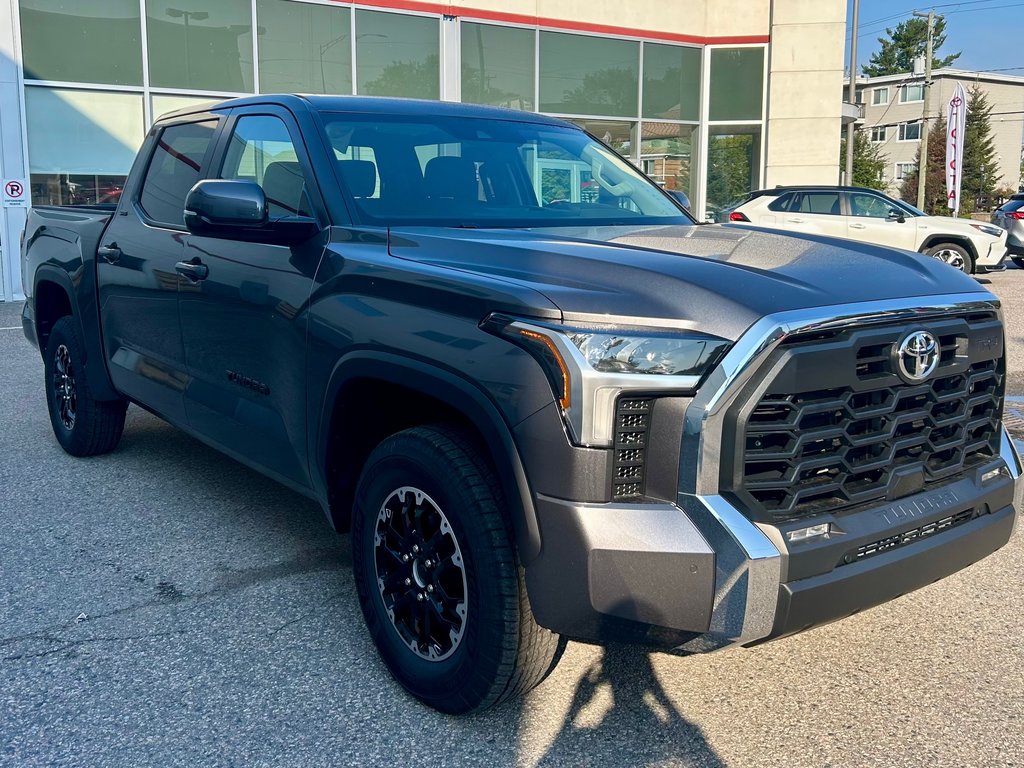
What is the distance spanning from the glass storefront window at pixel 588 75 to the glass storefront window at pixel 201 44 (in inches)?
214

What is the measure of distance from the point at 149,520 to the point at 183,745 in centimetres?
208

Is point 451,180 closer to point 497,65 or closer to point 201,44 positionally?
point 201,44

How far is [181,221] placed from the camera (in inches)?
170

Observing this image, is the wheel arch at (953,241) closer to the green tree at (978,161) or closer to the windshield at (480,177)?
the windshield at (480,177)

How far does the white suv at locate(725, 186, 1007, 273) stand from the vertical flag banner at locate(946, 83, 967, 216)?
516 cm

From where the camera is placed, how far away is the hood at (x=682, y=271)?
238cm

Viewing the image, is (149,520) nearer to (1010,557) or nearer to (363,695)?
(363,695)

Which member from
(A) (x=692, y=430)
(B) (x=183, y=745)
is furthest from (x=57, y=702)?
(A) (x=692, y=430)

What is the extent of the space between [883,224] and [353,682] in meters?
14.6

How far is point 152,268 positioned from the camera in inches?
173

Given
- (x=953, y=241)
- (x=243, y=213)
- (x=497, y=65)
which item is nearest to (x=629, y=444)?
(x=243, y=213)

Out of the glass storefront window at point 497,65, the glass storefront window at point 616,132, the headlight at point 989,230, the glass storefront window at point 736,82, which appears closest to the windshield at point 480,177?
the headlight at point 989,230

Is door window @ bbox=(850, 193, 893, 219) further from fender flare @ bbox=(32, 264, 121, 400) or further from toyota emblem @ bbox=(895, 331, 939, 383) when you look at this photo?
toyota emblem @ bbox=(895, 331, 939, 383)

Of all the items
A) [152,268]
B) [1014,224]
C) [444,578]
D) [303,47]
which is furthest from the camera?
[1014,224]
